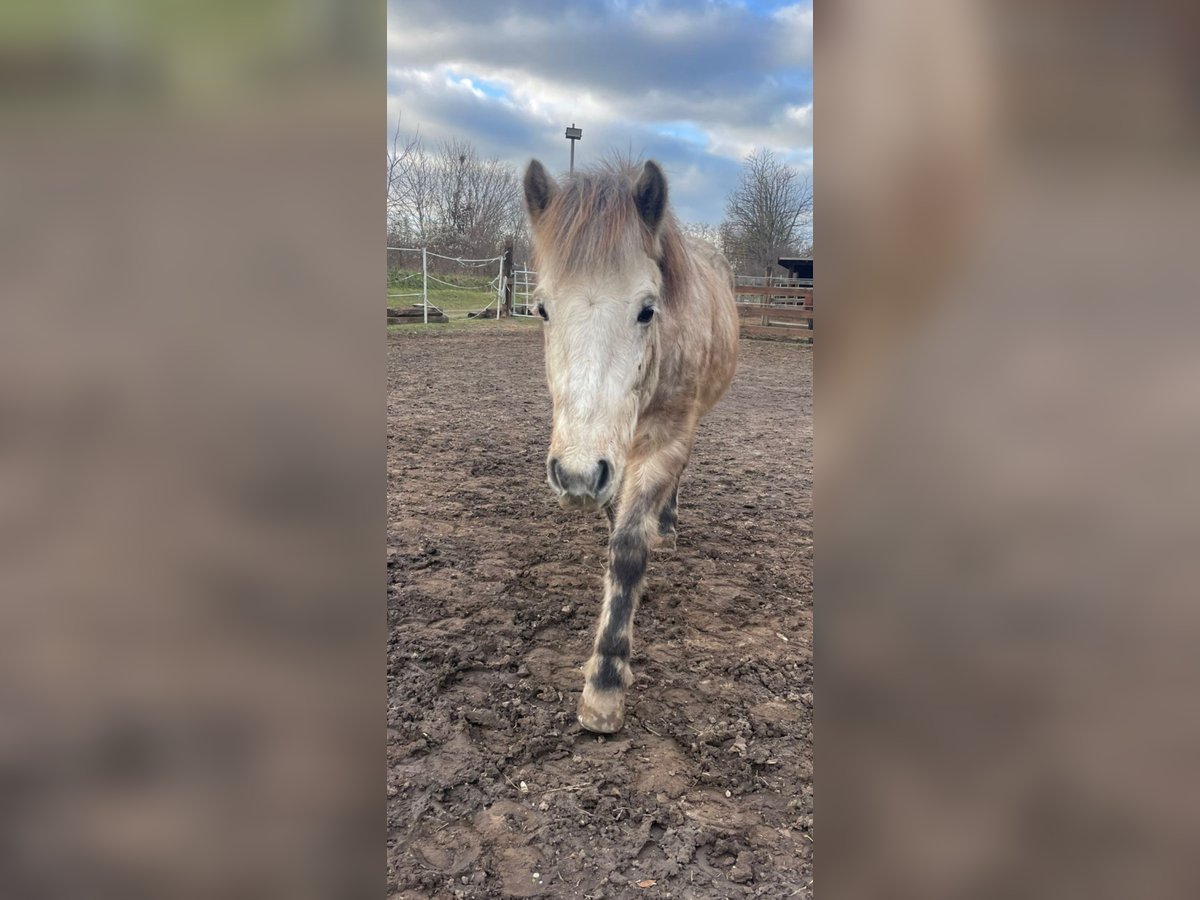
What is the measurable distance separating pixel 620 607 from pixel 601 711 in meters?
0.40

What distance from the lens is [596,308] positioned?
175 centimetres

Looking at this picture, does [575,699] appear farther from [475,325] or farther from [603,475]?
[475,325]

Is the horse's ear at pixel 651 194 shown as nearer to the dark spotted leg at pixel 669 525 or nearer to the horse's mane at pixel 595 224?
the horse's mane at pixel 595 224

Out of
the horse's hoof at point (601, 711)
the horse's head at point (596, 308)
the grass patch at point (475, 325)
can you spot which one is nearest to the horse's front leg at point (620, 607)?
the horse's hoof at point (601, 711)

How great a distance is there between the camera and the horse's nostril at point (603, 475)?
1.51 m

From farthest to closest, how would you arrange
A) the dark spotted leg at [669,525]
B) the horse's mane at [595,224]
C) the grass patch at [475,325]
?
1. the grass patch at [475,325]
2. the dark spotted leg at [669,525]
3. the horse's mane at [595,224]

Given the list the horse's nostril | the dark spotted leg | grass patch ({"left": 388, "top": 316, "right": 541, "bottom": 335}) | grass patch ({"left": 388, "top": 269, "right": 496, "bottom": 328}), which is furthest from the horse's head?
grass patch ({"left": 388, "top": 316, "right": 541, "bottom": 335})

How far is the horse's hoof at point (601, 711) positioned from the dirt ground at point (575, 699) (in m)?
0.04

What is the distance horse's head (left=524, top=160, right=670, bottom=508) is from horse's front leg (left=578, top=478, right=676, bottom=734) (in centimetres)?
59

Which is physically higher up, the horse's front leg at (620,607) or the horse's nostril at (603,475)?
the horse's nostril at (603,475)

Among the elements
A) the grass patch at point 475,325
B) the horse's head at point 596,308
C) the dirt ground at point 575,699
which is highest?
the grass patch at point 475,325
